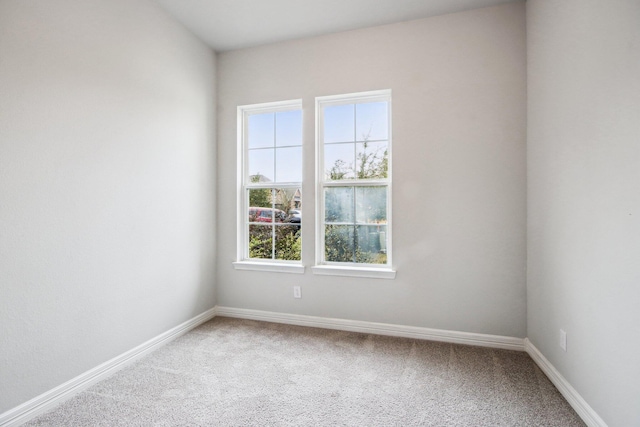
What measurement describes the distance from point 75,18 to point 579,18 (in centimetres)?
297

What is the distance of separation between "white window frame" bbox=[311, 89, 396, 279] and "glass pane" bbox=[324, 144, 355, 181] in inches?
1.9

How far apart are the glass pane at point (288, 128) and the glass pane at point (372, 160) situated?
630 mm

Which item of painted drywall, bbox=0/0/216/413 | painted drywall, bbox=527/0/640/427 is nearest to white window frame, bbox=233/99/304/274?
painted drywall, bbox=0/0/216/413

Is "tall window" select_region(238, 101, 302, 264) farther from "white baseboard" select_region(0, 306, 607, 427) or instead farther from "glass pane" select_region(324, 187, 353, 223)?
"white baseboard" select_region(0, 306, 607, 427)

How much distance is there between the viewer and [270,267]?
3189 mm

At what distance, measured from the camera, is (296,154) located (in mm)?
3203

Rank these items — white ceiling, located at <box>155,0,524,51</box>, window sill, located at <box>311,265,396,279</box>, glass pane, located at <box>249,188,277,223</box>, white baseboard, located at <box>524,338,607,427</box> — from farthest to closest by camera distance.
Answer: glass pane, located at <box>249,188,277,223</box> → window sill, located at <box>311,265,396,279</box> → white ceiling, located at <box>155,0,524,51</box> → white baseboard, located at <box>524,338,607,427</box>

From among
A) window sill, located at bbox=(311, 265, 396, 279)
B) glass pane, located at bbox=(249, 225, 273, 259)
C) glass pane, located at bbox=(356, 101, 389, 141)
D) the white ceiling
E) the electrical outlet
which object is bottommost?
the electrical outlet

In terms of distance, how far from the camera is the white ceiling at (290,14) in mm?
2541

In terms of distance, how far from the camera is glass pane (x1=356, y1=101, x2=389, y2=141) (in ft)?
9.71

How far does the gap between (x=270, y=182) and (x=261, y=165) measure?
21 cm

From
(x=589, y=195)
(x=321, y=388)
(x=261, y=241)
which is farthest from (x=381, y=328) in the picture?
(x=589, y=195)

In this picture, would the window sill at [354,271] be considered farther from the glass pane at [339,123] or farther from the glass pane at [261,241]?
the glass pane at [339,123]

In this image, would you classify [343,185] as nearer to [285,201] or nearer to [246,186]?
[285,201]
